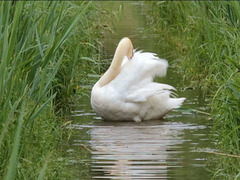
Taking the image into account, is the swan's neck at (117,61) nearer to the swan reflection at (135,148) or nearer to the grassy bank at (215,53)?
the swan reflection at (135,148)

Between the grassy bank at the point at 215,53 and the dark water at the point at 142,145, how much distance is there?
9.7 inches

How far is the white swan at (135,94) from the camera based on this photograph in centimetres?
849

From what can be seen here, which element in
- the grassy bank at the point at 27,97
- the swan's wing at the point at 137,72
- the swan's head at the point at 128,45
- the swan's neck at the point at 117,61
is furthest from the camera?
the swan's head at the point at 128,45

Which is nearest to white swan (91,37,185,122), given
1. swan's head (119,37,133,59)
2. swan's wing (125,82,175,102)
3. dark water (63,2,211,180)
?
swan's wing (125,82,175,102)

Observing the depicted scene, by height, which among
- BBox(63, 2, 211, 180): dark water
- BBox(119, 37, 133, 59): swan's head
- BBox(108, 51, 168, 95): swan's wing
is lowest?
BBox(63, 2, 211, 180): dark water

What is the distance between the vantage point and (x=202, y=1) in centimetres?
995

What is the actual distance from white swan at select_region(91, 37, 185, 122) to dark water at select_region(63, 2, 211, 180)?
4.9 inches

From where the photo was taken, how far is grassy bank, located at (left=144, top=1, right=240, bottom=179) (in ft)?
19.9

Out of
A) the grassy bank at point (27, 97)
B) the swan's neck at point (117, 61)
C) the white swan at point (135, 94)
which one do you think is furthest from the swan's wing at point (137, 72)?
the grassy bank at point (27, 97)

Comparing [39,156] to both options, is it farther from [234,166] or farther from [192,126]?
[192,126]

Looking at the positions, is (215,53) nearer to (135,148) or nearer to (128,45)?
(128,45)

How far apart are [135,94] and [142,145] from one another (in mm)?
1406

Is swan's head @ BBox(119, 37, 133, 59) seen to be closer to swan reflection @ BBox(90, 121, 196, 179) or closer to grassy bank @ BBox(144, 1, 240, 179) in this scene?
grassy bank @ BBox(144, 1, 240, 179)

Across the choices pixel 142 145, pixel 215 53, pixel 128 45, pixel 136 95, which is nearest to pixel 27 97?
pixel 142 145
